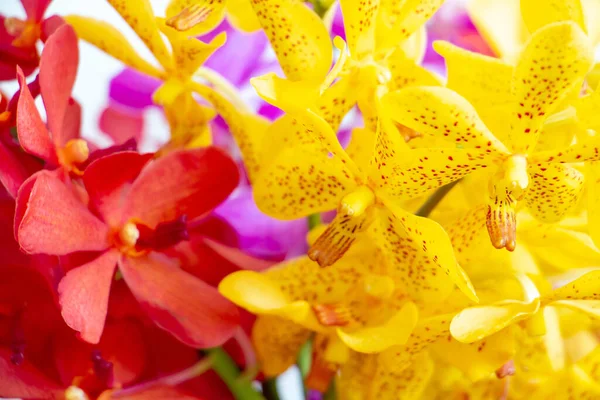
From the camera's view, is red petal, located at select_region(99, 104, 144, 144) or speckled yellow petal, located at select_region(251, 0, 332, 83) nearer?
speckled yellow petal, located at select_region(251, 0, 332, 83)

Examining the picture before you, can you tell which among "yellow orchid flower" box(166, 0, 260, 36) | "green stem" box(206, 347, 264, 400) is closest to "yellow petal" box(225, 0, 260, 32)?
"yellow orchid flower" box(166, 0, 260, 36)

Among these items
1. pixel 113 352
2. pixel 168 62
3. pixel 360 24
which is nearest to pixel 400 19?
pixel 360 24

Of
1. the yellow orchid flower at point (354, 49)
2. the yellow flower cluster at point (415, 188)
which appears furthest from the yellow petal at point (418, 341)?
the yellow orchid flower at point (354, 49)

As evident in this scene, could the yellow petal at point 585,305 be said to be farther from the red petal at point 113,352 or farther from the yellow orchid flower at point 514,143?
the red petal at point 113,352

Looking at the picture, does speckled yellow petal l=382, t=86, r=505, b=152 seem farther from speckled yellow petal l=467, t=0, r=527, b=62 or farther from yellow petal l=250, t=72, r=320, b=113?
speckled yellow petal l=467, t=0, r=527, b=62

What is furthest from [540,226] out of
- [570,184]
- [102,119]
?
[102,119]

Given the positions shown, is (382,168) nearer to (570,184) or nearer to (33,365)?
(570,184)

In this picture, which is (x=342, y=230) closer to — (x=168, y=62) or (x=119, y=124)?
(x=168, y=62)

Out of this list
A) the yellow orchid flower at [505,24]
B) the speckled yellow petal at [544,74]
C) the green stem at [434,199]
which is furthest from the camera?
the yellow orchid flower at [505,24]

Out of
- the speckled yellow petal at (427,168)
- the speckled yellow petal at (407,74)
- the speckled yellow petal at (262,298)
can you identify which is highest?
the speckled yellow petal at (407,74)

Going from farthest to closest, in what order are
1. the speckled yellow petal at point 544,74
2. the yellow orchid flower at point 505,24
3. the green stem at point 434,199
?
the yellow orchid flower at point 505,24, the green stem at point 434,199, the speckled yellow petal at point 544,74
